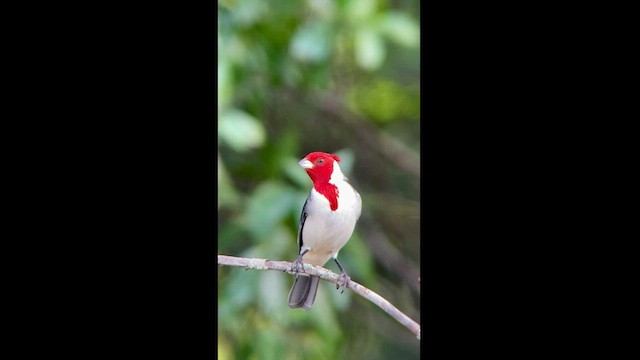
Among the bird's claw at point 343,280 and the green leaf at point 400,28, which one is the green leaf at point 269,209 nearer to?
the bird's claw at point 343,280

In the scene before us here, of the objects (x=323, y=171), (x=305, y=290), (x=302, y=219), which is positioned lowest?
(x=305, y=290)

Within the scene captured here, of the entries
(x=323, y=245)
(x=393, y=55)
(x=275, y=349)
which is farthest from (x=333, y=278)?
(x=393, y=55)

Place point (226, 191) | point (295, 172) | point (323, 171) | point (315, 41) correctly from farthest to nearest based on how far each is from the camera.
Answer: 1. point (226, 191)
2. point (315, 41)
3. point (295, 172)
4. point (323, 171)

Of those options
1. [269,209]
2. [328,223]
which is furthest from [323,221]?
[269,209]

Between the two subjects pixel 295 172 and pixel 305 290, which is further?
pixel 295 172

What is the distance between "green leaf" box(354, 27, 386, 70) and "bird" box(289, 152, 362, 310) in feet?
0.88

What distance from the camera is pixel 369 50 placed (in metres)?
1.99

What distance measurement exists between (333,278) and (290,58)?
55 centimetres

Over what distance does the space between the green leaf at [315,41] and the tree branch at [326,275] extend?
0.44 m

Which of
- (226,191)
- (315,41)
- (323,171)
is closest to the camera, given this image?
(323,171)

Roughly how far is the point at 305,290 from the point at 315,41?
21.2 inches

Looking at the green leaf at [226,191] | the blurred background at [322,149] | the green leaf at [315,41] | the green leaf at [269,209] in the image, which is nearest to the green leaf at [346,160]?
the blurred background at [322,149]

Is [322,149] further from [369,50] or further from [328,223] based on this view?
[369,50]

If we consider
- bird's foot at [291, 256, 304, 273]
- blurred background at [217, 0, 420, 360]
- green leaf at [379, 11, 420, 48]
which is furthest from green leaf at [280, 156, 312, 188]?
green leaf at [379, 11, 420, 48]
